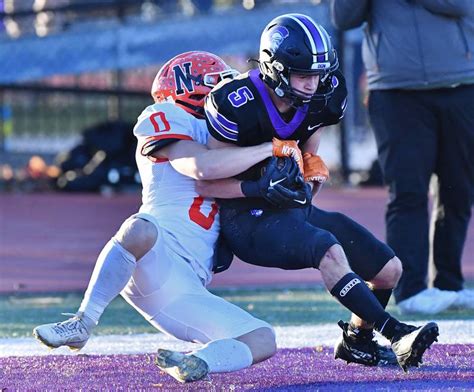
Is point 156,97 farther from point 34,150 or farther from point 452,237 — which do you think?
point 34,150

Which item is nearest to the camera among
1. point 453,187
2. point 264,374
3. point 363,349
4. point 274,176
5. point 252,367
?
point 274,176

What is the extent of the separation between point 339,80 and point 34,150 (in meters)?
13.4

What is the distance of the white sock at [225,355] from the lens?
451cm

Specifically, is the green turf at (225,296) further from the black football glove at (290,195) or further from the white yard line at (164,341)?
the black football glove at (290,195)

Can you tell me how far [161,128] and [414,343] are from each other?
52.4 inches

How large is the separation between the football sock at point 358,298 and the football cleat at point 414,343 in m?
0.13

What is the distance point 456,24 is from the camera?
6902 millimetres

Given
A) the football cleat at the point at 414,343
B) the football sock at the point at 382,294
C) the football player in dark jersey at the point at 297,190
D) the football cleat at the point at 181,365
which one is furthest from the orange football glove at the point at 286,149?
the football cleat at the point at 181,365

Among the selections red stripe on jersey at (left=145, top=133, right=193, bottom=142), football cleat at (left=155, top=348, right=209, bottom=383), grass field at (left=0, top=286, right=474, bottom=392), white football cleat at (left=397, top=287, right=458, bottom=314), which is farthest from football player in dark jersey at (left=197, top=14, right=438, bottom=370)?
white football cleat at (left=397, top=287, right=458, bottom=314)

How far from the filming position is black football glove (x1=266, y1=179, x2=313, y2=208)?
4.73m

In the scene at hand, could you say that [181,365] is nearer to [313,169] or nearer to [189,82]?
[313,169]

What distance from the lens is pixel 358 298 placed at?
465cm

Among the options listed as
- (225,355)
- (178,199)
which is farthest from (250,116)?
(225,355)

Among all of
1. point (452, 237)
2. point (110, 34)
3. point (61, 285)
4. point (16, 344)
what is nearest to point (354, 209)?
point (110, 34)
